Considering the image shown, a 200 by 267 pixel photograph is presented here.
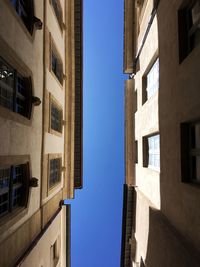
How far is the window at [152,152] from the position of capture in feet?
61.7

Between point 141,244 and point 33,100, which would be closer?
point 33,100

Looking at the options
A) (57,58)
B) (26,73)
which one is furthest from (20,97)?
(57,58)

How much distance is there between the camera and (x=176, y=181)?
1339cm

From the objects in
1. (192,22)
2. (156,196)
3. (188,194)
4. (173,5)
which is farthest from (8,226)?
(173,5)

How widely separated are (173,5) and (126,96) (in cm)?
1385

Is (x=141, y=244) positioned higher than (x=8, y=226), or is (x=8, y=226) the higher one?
(x=8, y=226)

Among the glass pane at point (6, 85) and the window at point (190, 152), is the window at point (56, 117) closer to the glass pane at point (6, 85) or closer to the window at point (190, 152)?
the glass pane at point (6, 85)

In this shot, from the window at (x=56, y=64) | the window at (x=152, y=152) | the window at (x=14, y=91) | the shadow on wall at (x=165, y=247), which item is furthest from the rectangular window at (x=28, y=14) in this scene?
the shadow on wall at (x=165, y=247)

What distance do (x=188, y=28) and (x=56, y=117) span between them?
12968 millimetres

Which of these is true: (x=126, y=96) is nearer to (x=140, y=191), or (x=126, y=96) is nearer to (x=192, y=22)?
(x=140, y=191)

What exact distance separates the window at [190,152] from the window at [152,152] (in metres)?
5.87

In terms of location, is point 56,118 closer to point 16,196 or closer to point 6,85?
point 16,196

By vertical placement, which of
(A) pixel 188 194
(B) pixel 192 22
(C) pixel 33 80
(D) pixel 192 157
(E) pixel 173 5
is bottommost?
(A) pixel 188 194

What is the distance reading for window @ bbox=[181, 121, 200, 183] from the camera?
38.1 ft
